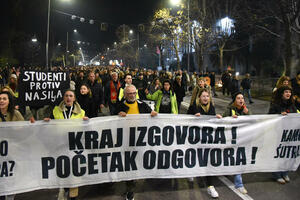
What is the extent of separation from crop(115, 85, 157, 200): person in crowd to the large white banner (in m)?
0.13

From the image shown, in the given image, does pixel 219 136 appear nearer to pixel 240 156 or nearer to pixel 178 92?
pixel 240 156

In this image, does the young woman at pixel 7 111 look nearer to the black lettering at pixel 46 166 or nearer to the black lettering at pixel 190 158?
the black lettering at pixel 46 166

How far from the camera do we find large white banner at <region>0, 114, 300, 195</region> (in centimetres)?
371

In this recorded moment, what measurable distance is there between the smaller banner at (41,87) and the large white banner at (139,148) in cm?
184

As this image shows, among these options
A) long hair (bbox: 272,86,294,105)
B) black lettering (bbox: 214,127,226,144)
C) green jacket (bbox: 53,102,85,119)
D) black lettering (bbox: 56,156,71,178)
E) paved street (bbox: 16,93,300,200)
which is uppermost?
long hair (bbox: 272,86,294,105)

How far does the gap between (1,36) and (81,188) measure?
1630 inches

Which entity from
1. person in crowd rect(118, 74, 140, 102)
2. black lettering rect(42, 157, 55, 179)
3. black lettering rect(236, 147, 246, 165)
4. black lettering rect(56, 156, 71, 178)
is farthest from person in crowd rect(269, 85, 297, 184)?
black lettering rect(42, 157, 55, 179)

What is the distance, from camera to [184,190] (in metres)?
4.34

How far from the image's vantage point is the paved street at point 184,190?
4094 mm

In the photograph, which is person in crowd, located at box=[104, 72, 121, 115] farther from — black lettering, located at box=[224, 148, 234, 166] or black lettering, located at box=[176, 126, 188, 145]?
black lettering, located at box=[224, 148, 234, 166]

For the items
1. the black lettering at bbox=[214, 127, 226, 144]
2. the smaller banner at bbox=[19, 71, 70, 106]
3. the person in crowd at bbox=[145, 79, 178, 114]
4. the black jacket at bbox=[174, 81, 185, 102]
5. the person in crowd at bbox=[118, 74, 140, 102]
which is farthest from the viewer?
the black jacket at bbox=[174, 81, 185, 102]

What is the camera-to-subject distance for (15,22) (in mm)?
42781

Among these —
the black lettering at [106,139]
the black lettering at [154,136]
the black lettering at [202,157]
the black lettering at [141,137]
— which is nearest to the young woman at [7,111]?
the black lettering at [106,139]

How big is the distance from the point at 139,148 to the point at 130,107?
64 centimetres
